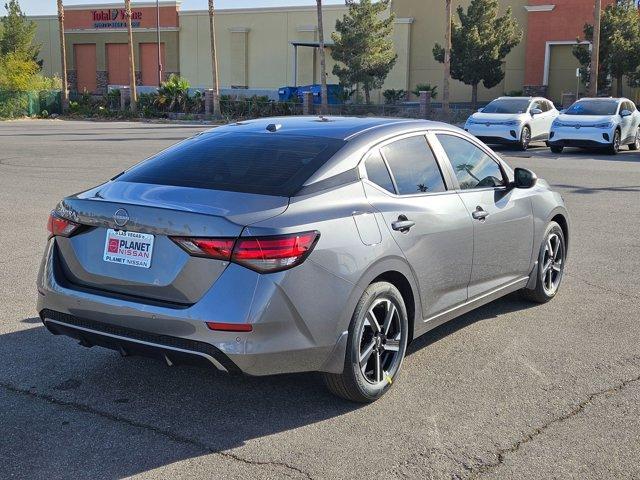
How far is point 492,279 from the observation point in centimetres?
592

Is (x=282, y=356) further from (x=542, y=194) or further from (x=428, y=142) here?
(x=542, y=194)

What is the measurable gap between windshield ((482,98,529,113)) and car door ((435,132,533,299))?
19.5 metres

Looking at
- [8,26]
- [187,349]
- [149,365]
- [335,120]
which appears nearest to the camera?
[187,349]

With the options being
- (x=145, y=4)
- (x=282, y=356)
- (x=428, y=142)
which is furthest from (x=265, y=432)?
(x=145, y=4)

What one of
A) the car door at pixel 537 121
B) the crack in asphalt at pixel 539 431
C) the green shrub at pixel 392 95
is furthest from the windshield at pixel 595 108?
the green shrub at pixel 392 95

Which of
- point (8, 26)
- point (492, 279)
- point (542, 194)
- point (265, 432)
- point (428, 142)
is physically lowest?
point (265, 432)

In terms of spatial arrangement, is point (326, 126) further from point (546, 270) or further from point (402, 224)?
point (546, 270)

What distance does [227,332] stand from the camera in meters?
4.00

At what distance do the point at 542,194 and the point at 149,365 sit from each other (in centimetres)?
349

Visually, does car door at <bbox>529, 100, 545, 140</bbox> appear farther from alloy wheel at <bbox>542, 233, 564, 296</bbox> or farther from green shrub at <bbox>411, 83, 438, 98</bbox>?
green shrub at <bbox>411, 83, 438, 98</bbox>

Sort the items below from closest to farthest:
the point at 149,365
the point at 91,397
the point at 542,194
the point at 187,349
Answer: the point at 187,349
the point at 91,397
the point at 149,365
the point at 542,194

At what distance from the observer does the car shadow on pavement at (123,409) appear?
3963 millimetres

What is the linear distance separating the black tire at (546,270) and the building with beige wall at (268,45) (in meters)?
46.9

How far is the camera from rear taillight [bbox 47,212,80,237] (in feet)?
14.8
